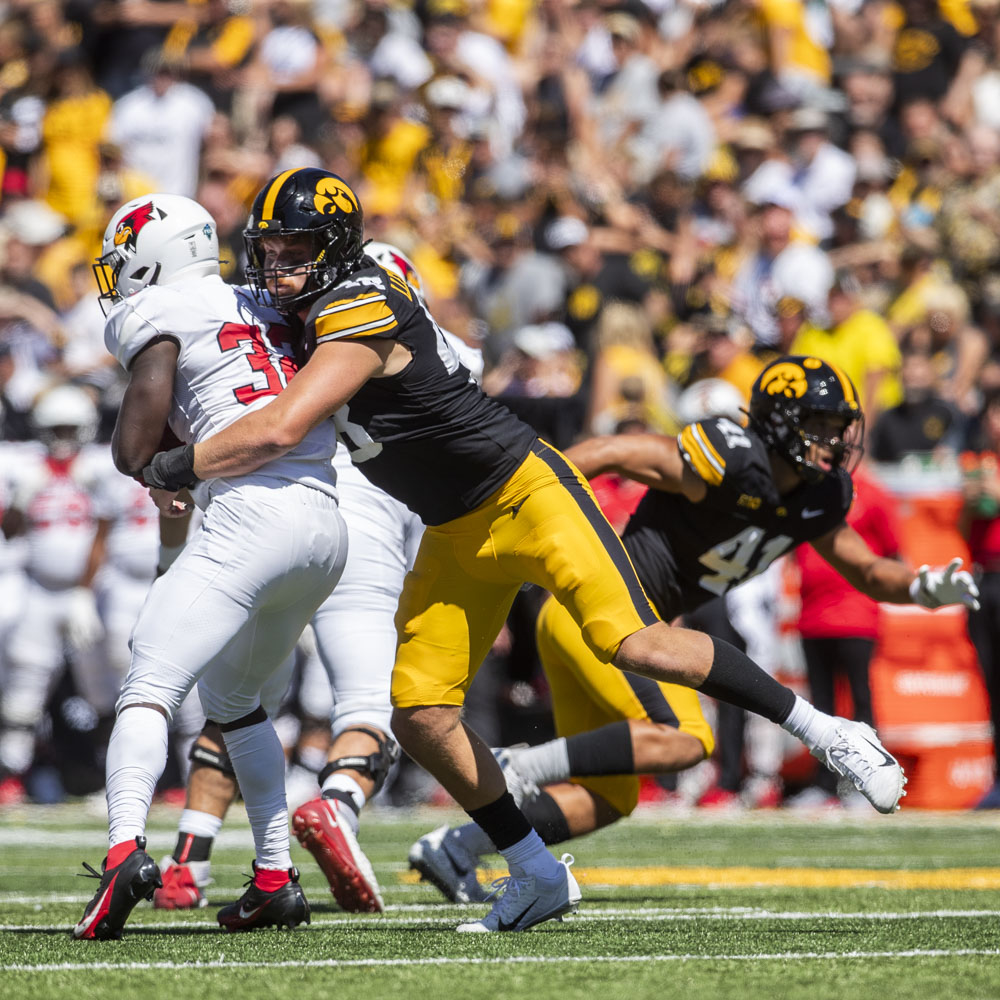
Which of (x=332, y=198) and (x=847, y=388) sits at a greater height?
(x=332, y=198)

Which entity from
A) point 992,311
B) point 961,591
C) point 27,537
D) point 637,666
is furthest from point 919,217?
point 637,666

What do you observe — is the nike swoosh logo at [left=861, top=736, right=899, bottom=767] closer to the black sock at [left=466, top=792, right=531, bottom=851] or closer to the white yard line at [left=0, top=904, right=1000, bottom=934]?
the white yard line at [left=0, top=904, right=1000, bottom=934]

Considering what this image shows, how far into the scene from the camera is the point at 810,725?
4445 mm

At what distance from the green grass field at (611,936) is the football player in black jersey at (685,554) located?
0.33 metres

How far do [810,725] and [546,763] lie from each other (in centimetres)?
132

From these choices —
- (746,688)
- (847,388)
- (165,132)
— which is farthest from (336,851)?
(165,132)

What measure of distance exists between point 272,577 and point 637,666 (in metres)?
0.97

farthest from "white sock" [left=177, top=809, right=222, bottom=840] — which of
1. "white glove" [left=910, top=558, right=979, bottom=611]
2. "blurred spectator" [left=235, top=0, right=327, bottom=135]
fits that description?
"blurred spectator" [left=235, top=0, right=327, bottom=135]

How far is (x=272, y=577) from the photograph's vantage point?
14.6 feet

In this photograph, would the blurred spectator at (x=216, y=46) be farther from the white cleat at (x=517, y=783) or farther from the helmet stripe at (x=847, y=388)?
the white cleat at (x=517, y=783)

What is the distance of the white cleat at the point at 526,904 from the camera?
4637 mm

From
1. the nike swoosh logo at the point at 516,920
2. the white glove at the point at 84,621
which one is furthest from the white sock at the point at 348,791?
the white glove at the point at 84,621

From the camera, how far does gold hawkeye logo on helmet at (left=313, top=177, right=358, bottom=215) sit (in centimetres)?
468

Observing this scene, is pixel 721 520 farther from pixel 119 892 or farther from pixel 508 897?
pixel 119 892
